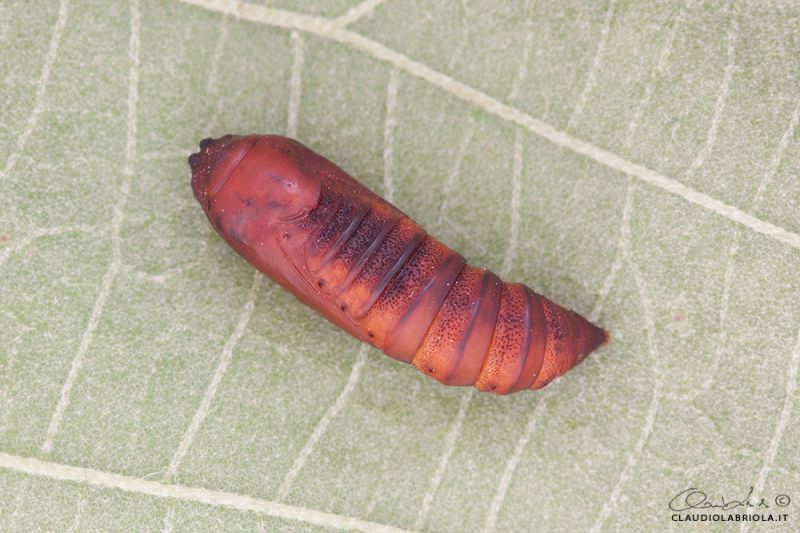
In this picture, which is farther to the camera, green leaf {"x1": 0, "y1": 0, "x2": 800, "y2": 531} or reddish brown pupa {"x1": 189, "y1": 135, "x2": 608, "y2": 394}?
green leaf {"x1": 0, "y1": 0, "x2": 800, "y2": 531}

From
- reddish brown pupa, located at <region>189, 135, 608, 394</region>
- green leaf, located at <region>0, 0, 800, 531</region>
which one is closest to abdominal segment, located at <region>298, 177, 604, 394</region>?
reddish brown pupa, located at <region>189, 135, 608, 394</region>

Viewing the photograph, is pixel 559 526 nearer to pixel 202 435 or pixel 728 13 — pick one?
pixel 202 435

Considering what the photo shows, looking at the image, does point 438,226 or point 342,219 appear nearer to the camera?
point 342,219

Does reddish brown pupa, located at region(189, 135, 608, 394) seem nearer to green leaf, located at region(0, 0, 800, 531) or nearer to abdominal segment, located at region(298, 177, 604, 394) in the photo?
abdominal segment, located at region(298, 177, 604, 394)

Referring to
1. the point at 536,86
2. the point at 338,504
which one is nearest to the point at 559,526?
the point at 338,504

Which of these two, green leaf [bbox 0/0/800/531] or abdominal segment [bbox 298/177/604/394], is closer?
abdominal segment [bbox 298/177/604/394]

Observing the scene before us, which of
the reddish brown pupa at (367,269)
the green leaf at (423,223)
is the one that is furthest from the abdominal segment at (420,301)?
the green leaf at (423,223)

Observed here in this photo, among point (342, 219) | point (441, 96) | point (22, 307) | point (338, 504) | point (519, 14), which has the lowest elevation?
point (338, 504)
